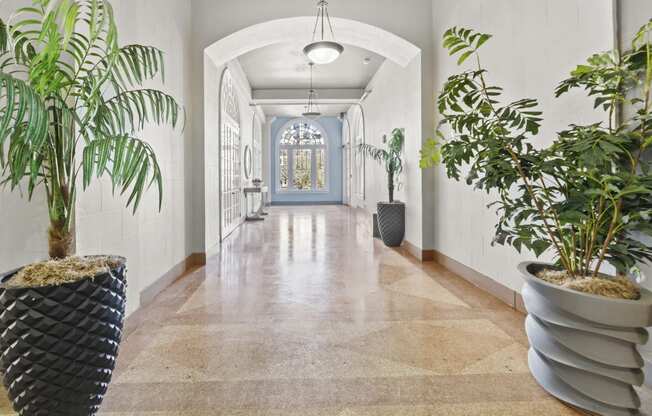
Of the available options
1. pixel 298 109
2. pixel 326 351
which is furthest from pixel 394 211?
pixel 298 109

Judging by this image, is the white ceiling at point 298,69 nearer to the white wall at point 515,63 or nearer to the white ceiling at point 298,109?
the white ceiling at point 298,109

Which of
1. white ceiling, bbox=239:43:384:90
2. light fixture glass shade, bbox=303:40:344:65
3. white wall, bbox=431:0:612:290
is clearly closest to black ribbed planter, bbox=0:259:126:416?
white wall, bbox=431:0:612:290

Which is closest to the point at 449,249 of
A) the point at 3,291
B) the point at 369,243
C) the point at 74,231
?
the point at 369,243

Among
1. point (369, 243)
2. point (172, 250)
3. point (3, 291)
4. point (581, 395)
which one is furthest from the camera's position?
point (369, 243)

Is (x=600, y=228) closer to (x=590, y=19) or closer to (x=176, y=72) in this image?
(x=590, y=19)

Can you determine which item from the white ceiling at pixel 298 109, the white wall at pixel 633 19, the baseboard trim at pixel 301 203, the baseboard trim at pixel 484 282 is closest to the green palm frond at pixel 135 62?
the white wall at pixel 633 19

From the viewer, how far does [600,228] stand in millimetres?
1478

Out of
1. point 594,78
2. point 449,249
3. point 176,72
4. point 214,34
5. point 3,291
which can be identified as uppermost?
point 214,34

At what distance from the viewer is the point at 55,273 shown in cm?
123

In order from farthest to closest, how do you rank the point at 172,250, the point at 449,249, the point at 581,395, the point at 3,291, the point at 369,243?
1. the point at 369,243
2. the point at 449,249
3. the point at 172,250
4. the point at 581,395
5. the point at 3,291

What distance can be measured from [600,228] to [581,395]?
687 millimetres

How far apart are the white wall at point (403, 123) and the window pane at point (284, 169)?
7.30 m

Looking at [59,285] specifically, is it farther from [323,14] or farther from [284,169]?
[284,169]

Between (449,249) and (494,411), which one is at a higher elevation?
(449,249)
